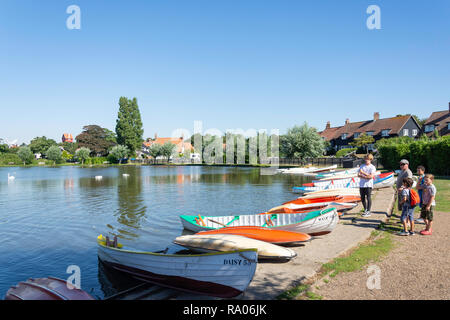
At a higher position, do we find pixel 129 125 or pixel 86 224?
pixel 129 125

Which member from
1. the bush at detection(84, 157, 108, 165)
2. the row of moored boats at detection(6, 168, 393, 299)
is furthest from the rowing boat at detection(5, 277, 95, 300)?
the bush at detection(84, 157, 108, 165)

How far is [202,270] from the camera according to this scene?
6492 mm

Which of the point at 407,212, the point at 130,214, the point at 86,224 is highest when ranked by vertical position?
the point at 407,212

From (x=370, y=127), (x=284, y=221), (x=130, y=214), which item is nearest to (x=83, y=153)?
(x=370, y=127)

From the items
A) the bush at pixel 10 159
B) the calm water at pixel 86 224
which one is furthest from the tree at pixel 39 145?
the calm water at pixel 86 224

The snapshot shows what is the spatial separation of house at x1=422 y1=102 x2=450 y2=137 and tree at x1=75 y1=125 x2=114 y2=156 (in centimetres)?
10368

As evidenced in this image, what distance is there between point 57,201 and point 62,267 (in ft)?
54.1

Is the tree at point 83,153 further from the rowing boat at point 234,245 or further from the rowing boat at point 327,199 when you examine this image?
the rowing boat at point 234,245

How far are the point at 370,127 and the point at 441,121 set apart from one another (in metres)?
16.1

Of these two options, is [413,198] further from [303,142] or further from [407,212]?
[303,142]

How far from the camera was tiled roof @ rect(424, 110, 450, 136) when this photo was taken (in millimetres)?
57031

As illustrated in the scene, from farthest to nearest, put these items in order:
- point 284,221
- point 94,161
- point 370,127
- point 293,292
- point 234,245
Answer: point 94,161 → point 370,127 → point 284,221 → point 234,245 → point 293,292

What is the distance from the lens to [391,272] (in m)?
6.71

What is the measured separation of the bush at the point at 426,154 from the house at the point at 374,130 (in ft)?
116
